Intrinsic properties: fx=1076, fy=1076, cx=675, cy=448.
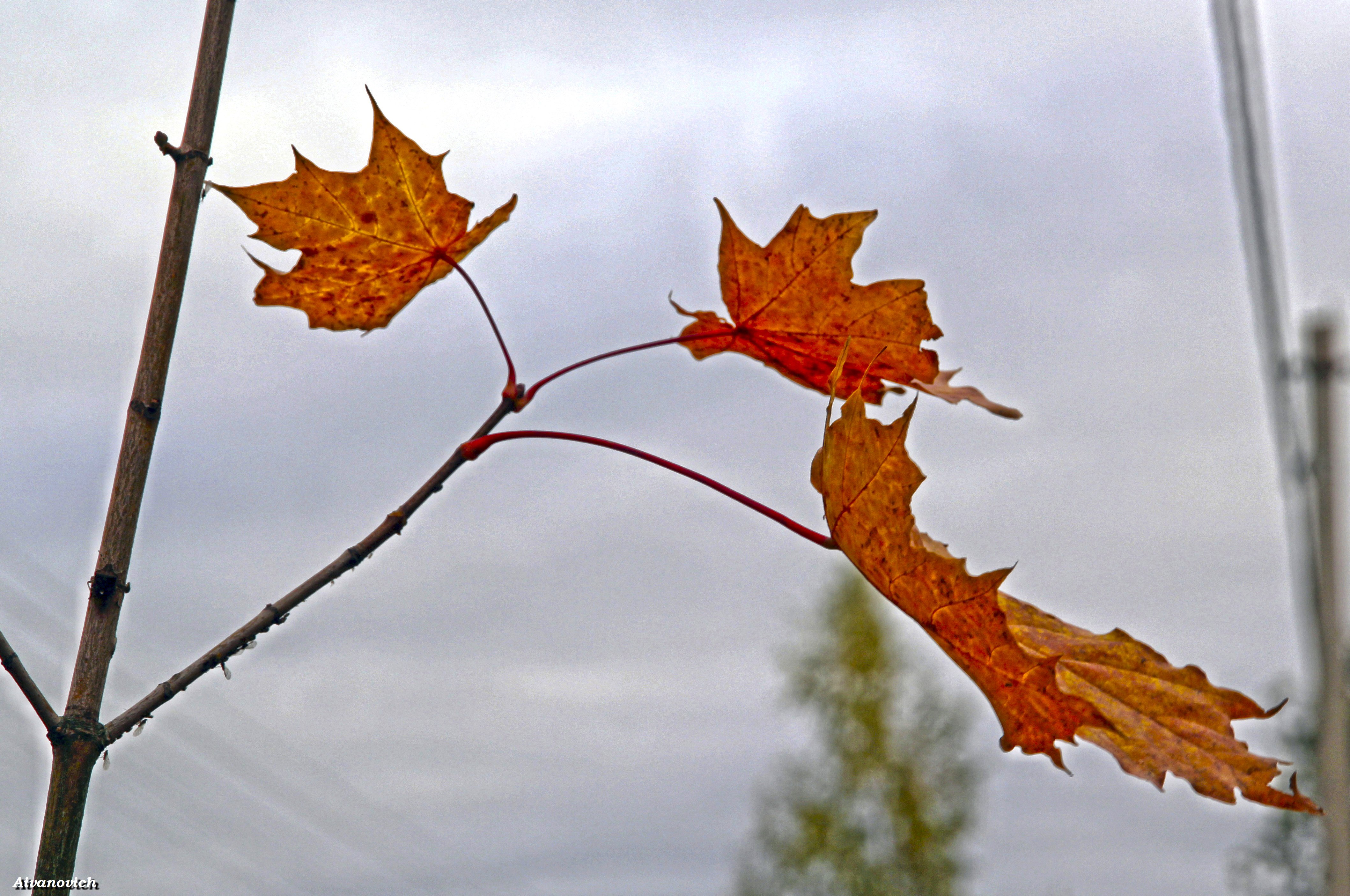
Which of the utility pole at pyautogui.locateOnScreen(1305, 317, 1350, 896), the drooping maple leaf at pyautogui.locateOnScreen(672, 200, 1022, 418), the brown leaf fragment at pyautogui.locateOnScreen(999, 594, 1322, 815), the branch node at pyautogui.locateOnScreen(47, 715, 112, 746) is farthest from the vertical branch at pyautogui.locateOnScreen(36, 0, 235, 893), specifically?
the utility pole at pyautogui.locateOnScreen(1305, 317, 1350, 896)

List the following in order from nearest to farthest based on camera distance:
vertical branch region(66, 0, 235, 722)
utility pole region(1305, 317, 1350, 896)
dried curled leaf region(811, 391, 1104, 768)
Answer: dried curled leaf region(811, 391, 1104, 768) < vertical branch region(66, 0, 235, 722) < utility pole region(1305, 317, 1350, 896)

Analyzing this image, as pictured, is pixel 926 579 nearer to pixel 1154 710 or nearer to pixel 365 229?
pixel 1154 710

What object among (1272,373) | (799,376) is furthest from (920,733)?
(799,376)

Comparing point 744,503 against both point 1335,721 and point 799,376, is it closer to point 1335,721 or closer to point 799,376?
point 799,376

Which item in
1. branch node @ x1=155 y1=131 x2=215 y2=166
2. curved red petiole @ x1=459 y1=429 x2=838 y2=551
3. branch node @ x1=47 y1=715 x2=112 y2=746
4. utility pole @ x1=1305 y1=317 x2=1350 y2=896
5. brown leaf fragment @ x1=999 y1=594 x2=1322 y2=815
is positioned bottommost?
brown leaf fragment @ x1=999 y1=594 x2=1322 y2=815

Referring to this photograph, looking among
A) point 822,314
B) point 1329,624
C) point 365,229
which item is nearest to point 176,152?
point 365,229

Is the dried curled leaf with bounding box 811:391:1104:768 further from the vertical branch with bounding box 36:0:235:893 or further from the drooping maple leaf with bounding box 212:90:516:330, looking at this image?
the vertical branch with bounding box 36:0:235:893

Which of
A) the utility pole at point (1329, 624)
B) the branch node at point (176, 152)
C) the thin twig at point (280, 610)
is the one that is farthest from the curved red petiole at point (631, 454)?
the utility pole at point (1329, 624)
